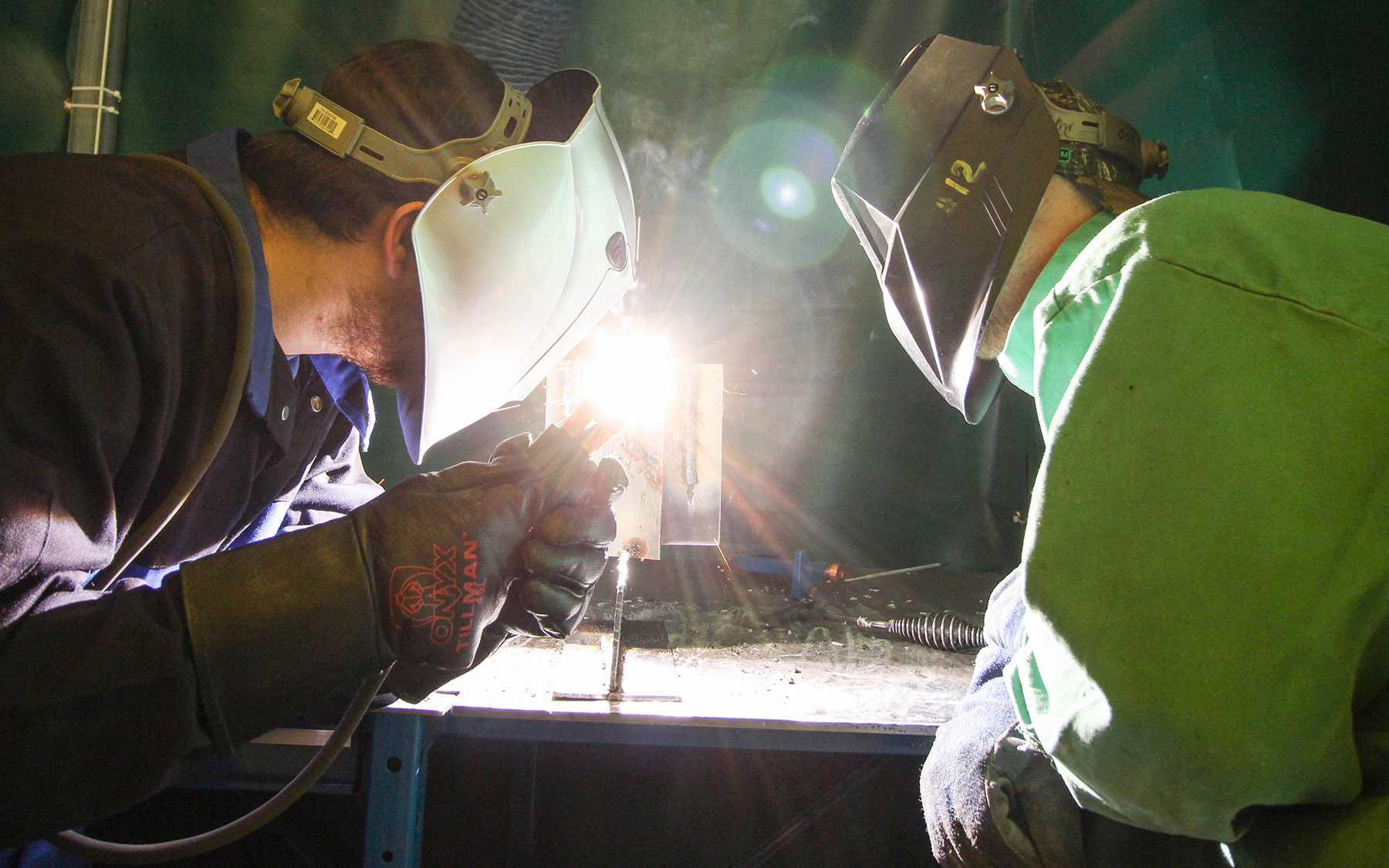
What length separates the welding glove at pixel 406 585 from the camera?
0.90 m

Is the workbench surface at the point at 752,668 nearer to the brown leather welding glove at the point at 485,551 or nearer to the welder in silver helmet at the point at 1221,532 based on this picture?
the brown leather welding glove at the point at 485,551

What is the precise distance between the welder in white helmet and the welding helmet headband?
0.58 metres

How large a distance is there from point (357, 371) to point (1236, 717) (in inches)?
58.7

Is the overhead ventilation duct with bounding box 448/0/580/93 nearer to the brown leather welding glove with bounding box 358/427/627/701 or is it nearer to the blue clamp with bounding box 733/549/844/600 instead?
the brown leather welding glove with bounding box 358/427/627/701

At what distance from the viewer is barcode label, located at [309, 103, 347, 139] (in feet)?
3.83

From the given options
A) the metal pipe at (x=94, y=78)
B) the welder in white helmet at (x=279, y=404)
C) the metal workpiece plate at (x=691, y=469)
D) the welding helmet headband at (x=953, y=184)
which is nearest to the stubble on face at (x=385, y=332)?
the welder in white helmet at (x=279, y=404)

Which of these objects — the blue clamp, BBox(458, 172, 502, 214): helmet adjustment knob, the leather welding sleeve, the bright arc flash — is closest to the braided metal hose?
the blue clamp

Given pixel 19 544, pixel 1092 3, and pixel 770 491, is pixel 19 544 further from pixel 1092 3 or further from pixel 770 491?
pixel 1092 3

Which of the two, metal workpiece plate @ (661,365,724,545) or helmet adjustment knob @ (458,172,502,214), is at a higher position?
helmet adjustment knob @ (458,172,502,214)

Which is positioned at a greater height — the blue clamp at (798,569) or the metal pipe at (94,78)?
the metal pipe at (94,78)

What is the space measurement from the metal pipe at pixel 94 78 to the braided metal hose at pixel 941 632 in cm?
283

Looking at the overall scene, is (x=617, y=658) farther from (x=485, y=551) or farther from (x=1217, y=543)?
(x=1217, y=543)

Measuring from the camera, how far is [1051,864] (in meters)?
1.01

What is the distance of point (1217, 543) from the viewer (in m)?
0.68
